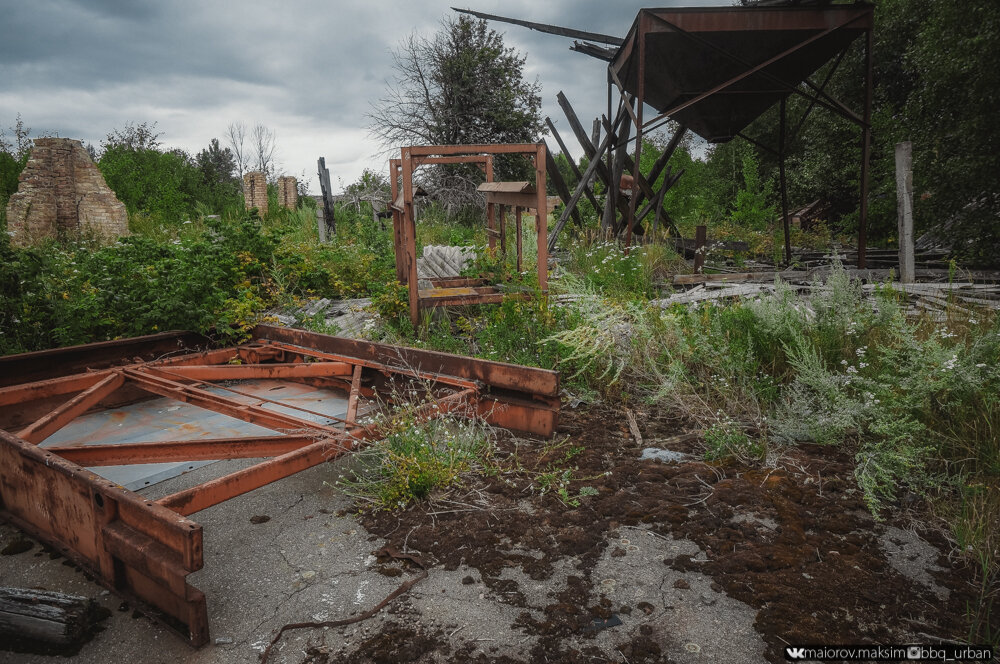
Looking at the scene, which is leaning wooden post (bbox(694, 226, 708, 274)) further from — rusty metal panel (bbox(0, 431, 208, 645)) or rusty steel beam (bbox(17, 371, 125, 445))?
rusty metal panel (bbox(0, 431, 208, 645))

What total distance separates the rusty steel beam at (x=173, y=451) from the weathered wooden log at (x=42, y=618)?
866 millimetres

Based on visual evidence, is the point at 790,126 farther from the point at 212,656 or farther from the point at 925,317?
the point at 212,656

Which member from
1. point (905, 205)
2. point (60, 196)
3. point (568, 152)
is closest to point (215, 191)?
point (60, 196)

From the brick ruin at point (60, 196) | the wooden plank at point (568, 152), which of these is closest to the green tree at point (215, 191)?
the brick ruin at point (60, 196)

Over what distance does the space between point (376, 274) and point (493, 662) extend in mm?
6563

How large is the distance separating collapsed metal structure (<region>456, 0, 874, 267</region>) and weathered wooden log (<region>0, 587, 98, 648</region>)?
684 centimetres

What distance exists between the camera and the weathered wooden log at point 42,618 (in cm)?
200

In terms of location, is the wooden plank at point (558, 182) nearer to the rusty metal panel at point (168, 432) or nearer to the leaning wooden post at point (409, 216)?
the leaning wooden post at point (409, 216)

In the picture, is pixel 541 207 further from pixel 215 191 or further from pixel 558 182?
pixel 215 191

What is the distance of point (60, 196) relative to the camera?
1484 centimetres

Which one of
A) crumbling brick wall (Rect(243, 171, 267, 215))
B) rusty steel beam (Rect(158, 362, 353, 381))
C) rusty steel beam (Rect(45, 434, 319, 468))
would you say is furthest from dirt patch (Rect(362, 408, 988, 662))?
crumbling brick wall (Rect(243, 171, 267, 215))

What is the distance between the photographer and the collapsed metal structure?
23.9 ft

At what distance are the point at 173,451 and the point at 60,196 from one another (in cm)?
1575

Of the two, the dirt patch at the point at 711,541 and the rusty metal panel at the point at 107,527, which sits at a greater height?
the rusty metal panel at the point at 107,527
